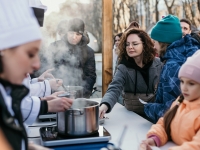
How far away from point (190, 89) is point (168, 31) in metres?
0.63

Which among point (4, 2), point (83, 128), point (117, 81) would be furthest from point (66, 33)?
point (4, 2)

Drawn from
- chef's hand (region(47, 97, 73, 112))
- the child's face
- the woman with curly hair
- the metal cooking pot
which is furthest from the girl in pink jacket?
the woman with curly hair

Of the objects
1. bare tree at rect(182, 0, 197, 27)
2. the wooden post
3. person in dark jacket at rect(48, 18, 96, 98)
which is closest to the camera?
person in dark jacket at rect(48, 18, 96, 98)

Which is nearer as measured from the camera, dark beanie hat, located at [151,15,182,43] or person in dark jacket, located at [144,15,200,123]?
person in dark jacket, located at [144,15,200,123]

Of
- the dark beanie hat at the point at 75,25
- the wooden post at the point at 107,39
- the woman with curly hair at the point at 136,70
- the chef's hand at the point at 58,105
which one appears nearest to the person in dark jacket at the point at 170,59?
the woman with curly hair at the point at 136,70

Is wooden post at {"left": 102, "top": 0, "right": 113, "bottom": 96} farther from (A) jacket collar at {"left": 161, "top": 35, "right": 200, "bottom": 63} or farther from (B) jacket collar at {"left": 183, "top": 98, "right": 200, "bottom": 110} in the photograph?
(B) jacket collar at {"left": 183, "top": 98, "right": 200, "bottom": 110}

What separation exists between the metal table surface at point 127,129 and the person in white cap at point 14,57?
2.70ft

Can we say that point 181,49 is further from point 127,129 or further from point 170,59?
point 127,129

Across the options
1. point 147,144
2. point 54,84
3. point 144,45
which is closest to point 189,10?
point 144,45

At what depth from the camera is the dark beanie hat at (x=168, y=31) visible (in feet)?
6.29

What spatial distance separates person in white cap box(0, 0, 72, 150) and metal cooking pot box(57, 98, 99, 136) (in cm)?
58

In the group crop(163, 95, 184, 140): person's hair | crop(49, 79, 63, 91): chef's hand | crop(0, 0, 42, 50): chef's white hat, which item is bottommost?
crop(163, 95, 184, 140): person's hair

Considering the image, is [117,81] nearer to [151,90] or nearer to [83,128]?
[151,90]

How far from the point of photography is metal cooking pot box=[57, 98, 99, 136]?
1328mm
